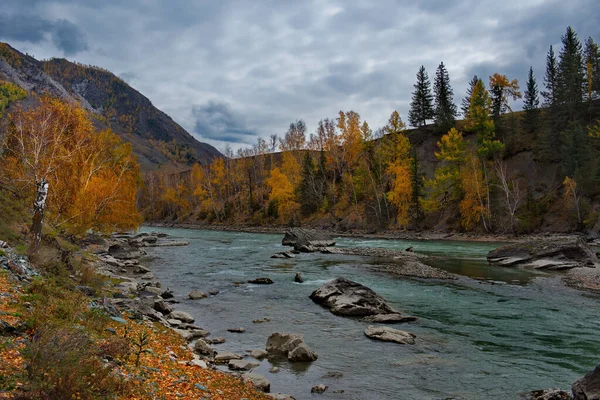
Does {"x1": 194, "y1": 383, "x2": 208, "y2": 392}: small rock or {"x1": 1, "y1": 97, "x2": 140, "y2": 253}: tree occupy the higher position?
{"x1": 1, "y1": 97, "x2": 140, "y2": 253}: tree

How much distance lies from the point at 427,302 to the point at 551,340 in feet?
19.1

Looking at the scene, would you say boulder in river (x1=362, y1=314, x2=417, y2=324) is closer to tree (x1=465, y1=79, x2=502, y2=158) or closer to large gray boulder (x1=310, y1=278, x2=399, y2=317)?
large gray boulder (x1=310, y1=278, x2=399, y2=317)

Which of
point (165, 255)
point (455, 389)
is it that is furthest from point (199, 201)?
point (455, 389)

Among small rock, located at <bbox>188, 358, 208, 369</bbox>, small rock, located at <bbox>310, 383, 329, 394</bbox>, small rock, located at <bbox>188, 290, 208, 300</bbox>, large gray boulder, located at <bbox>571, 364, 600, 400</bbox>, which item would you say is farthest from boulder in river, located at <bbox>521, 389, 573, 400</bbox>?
small rock, located at <bbox>188, 290, 208, 300</bbox>

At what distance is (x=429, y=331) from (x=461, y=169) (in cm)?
5165

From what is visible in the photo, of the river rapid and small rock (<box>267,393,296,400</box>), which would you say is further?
the river rapid

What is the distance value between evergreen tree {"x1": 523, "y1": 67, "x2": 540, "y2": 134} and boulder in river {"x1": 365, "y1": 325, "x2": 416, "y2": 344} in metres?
70.7

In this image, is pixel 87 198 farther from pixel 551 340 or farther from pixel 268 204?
pixel 268 204

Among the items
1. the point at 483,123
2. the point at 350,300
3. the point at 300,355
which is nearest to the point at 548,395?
the point at 300,355

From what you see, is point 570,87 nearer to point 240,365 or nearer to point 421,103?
point 421,103

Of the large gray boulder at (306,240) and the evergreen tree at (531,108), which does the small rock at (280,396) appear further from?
the evergreen tree at (531,108)

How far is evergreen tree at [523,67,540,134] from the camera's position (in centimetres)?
6931

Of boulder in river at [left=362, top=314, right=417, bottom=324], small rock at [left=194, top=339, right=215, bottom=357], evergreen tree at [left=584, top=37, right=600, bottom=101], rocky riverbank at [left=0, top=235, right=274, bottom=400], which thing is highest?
evergreen tree at [left=584, top=37, right=600, bottom=101]

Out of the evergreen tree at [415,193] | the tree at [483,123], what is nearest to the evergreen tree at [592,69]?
the tree at [483,123]
